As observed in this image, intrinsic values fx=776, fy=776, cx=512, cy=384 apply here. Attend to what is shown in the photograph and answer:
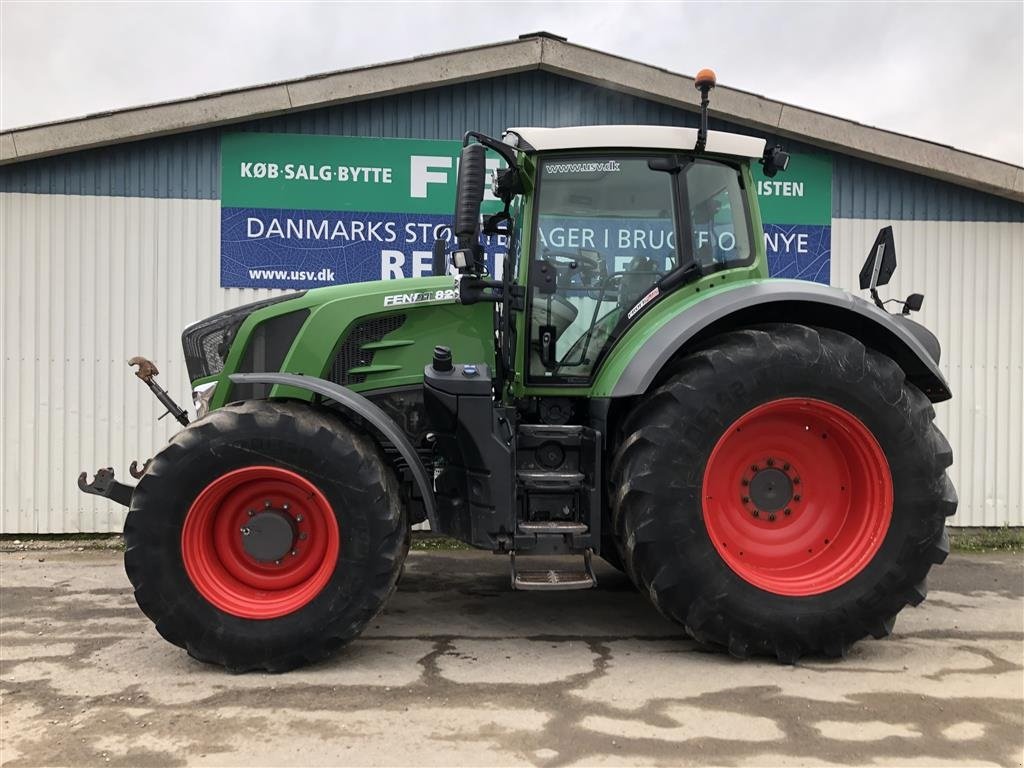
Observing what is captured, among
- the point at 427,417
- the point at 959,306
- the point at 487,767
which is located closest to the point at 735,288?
the point at 427,417

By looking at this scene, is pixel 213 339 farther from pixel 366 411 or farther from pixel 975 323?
pixel 975 323

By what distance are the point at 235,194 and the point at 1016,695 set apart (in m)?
6.50

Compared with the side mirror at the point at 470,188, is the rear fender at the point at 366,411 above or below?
below

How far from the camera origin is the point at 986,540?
22.9 feet

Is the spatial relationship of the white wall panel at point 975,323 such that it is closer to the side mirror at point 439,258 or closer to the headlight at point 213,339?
the side mirror at point 439,258

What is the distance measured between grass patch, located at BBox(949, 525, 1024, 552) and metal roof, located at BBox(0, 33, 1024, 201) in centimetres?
308

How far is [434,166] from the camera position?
6926 millimetres

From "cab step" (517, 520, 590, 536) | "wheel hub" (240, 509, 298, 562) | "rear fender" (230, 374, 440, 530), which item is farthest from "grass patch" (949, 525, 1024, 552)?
"wheel hub" (240, 509, 298, 562)

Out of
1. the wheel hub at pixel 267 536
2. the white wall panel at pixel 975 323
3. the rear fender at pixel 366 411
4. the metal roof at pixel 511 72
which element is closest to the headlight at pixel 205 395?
the rear fender at pixel 366 411

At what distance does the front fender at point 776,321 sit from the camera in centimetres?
382

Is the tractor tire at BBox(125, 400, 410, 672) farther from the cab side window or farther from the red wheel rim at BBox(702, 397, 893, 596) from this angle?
the cab side window

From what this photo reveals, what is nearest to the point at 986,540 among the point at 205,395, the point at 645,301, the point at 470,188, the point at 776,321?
the point at 776,321

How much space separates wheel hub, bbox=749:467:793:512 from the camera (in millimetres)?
4023

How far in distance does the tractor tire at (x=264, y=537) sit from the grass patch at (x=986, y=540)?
557 cm
